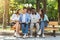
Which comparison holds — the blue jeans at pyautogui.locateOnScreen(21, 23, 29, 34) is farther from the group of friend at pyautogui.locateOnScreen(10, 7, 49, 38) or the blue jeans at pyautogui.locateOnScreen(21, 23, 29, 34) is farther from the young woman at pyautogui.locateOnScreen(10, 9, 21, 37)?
the young woman at pyautogui.locateOnScreen(10, 9, 21, 37)

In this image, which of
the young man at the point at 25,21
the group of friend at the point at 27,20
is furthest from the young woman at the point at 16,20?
the young man at the point at 25,21

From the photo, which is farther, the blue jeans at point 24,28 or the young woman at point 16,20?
the young woman at point 16,20

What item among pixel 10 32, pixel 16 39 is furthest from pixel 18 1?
pixel 16 39

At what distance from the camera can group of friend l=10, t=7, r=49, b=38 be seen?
14.2 meters

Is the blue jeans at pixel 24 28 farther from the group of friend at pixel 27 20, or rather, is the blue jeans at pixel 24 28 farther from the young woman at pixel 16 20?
the young woman at pixel 16 20

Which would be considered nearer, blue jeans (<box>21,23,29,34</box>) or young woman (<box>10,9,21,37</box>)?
blue jeans (<box>21,23,29,34</box>)

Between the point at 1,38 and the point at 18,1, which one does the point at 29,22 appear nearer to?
the point at 1,38

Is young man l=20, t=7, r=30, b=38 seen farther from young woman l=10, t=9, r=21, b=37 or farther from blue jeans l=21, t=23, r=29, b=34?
young woman l=10, t=9, r=21, b=37

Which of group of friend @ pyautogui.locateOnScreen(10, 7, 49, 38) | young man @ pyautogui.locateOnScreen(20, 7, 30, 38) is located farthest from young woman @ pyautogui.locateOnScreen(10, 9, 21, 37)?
young man @ pyautogui.locateOnScreen(20, 7, 30, 38)

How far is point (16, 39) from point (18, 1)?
16.4 metres

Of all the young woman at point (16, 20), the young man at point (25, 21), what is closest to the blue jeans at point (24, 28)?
the young man at point (25, 21)

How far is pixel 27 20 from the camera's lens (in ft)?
46.6

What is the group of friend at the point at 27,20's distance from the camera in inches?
560

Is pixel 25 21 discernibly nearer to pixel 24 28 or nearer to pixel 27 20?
pixel 27 20
